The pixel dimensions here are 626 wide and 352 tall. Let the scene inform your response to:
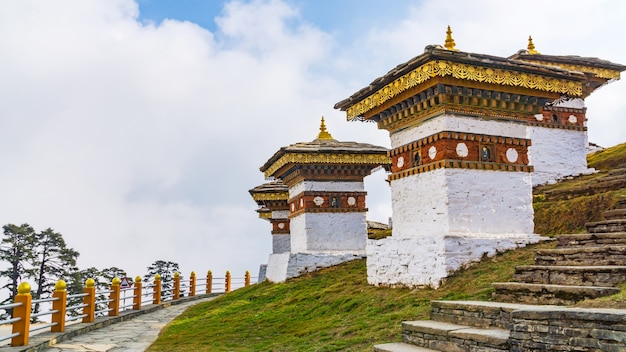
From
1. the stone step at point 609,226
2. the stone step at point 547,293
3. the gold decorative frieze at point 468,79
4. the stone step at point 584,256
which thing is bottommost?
the stone step at point 547,293

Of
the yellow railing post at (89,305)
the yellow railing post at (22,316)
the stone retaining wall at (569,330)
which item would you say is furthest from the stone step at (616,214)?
the yellow railing post at (89,305)

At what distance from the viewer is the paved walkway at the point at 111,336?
1056 cm

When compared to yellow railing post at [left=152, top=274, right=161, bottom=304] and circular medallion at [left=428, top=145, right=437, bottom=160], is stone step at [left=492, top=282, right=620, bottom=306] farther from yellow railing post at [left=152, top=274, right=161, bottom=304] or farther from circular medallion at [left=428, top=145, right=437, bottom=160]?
yellow railing post at [left=152, top=274, right=161, bottom=304]

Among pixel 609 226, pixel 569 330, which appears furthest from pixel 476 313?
pixel 609 226

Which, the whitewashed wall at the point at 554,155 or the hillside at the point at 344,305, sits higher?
the whitewashed wall at the point at 554,155

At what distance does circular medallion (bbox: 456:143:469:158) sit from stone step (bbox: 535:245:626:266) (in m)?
2.83

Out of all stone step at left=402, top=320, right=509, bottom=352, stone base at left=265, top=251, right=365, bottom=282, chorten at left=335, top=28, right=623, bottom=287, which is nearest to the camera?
stone step at left=402, top=320, right=509, bottom=352

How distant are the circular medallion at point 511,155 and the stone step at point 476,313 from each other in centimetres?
566

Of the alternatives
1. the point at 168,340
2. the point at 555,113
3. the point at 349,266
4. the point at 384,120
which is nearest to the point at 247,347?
the point at 168,340

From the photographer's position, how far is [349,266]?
17484 millimetres

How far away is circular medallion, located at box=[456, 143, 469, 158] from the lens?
11.7m

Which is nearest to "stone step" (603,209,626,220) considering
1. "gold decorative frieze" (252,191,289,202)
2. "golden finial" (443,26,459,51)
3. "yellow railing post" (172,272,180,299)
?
"golden finial" (443,26,459,51)

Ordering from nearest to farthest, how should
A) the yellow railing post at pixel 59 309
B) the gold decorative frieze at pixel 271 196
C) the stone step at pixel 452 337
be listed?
the stone step at pixel 452 337
the yellow railing post at pixel 59 309
the gold decorative frieze at pixel 271 196

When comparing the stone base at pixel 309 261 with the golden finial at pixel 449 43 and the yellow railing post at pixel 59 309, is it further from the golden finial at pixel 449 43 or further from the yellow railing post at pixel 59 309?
the golden finial at pixel 449 43
